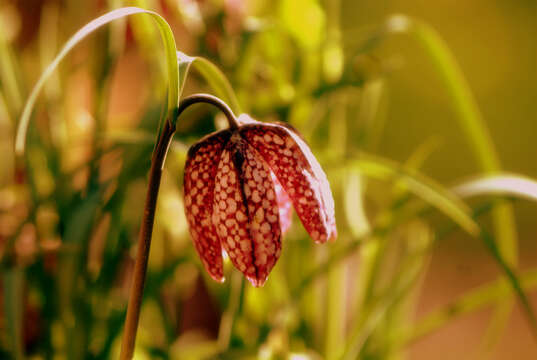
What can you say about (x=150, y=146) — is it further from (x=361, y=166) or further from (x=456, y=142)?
(x=456, y=142)

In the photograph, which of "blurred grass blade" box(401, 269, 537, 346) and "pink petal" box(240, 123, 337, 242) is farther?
"blurred grass blade" box(401, 269, 537, 346)

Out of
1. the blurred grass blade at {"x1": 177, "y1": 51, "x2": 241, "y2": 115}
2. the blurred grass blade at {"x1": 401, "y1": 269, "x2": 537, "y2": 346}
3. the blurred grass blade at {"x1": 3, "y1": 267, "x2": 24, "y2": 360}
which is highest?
the blurred grass blade at {"x1": 177, "y1": 51, "x2": 241, "y2": 115}

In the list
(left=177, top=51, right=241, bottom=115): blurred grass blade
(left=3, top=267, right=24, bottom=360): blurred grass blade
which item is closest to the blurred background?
(left=3, top=267, right=24, bottom=360): blurred grass blade

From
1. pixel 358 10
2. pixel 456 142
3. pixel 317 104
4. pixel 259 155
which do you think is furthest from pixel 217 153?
pixel 358 10

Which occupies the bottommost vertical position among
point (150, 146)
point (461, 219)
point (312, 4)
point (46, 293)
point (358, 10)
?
point (46, 293)

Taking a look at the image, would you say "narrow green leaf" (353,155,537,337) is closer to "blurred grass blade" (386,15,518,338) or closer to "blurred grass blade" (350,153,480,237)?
"blurred grass blade" (350,153,480,237)

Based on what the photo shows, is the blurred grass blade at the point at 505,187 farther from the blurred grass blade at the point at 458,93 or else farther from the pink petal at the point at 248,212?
the pink petal at the point at 248,212
